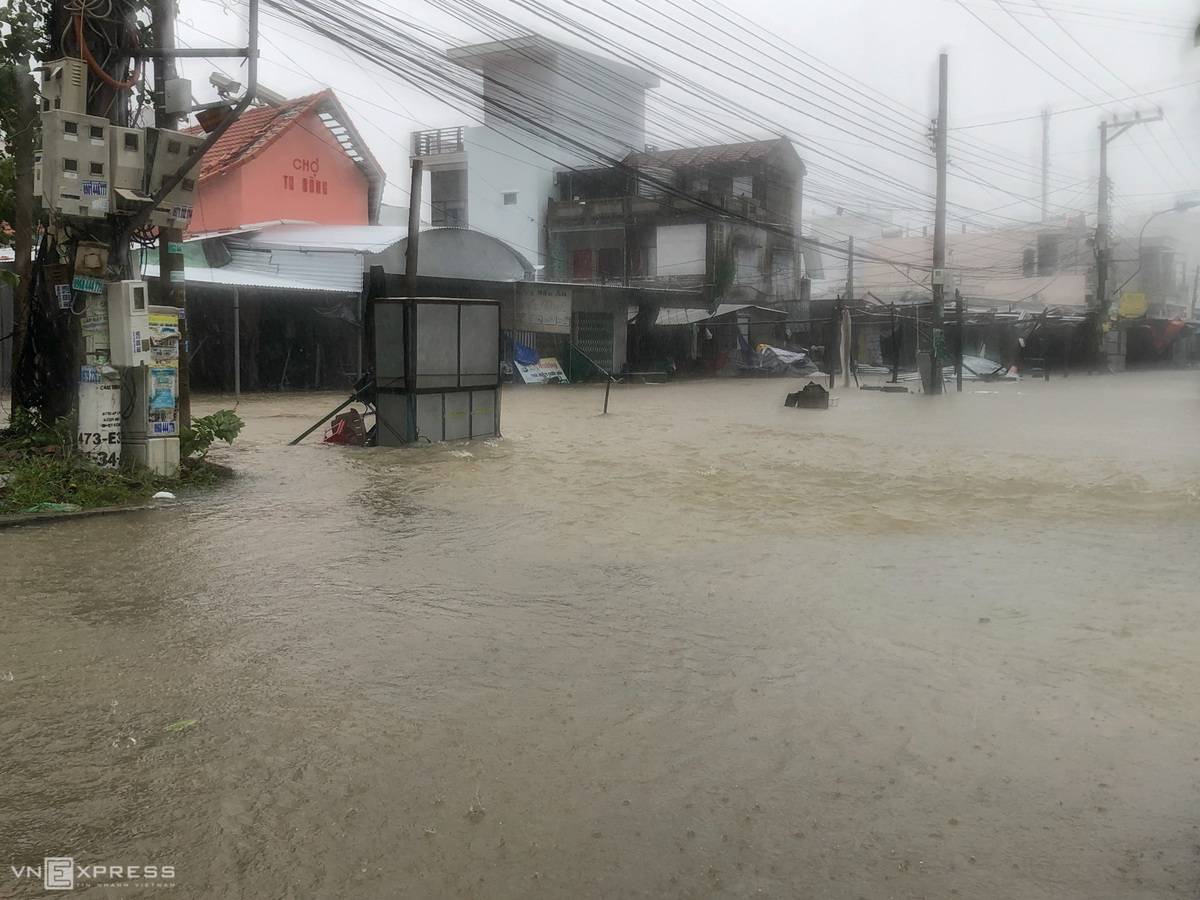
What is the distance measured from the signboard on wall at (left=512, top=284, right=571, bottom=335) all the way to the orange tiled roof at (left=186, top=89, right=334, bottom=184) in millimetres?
8471

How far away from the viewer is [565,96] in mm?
45938

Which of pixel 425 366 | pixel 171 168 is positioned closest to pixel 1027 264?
pixel 425 366

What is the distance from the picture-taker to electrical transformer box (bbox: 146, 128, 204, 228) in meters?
9.48

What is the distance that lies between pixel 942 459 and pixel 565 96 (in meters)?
36.8

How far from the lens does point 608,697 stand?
176 inches

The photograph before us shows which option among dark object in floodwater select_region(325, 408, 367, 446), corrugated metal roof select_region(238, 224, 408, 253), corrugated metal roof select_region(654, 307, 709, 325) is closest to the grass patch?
dark object in floodwater select_region(325, 408, 367, 446)

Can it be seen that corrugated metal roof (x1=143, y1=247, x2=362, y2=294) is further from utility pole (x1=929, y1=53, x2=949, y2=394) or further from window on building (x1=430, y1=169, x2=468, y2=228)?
window on building (x1=430, y1=169, x2=468, y2=228)

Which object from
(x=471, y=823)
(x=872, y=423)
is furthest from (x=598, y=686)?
(x=872, y=423)

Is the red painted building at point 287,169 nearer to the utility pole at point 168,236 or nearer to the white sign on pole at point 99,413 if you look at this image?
the utility pole at point 168,236

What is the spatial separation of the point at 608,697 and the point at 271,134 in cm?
2984

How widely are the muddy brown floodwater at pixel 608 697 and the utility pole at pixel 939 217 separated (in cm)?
1825

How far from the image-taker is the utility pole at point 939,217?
2750cm

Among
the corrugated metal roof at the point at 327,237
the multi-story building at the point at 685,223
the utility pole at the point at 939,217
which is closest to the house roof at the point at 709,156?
the multi-story building at the point at 685,223

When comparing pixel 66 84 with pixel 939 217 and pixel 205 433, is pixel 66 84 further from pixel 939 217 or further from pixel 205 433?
pixel 939 217
